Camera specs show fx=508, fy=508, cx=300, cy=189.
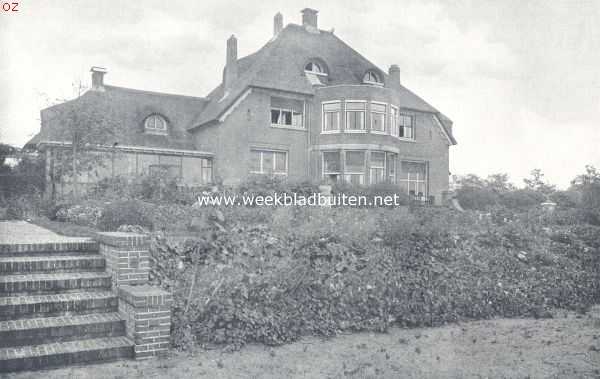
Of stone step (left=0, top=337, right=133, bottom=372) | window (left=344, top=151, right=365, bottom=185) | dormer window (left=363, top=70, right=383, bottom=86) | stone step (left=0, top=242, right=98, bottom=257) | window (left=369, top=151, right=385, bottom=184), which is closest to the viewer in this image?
stone step (left=0, top=337, right=133, bottom=372)

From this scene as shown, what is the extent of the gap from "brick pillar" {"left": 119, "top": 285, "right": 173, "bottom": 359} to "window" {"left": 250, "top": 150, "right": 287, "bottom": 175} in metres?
21.1

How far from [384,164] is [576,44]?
18.2 metres

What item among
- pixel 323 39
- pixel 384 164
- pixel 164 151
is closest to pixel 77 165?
pixel 164 151

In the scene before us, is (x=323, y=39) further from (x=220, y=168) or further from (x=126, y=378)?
(x=126, y=378)

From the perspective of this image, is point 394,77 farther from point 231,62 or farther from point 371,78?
point 231,62

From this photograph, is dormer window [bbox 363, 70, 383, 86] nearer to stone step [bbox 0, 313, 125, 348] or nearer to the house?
the house

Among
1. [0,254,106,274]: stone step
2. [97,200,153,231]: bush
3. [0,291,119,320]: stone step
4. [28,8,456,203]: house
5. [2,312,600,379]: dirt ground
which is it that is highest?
[28,8,456,203]: house

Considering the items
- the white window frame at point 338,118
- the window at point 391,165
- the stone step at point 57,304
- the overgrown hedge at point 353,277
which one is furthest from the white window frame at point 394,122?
the stone step at point 57,304

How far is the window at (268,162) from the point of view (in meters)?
27.4

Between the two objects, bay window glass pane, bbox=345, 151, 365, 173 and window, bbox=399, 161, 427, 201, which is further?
window, bbox=399, 161, 427, 201

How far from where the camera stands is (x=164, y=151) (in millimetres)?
28188

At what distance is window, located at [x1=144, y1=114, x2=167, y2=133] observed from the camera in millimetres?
29250

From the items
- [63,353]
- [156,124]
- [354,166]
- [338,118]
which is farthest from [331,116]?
[63,353]

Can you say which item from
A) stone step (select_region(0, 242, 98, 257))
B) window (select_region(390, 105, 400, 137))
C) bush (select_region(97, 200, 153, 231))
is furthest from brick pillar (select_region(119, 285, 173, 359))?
window (select_region(390, 105, 400, 137))
